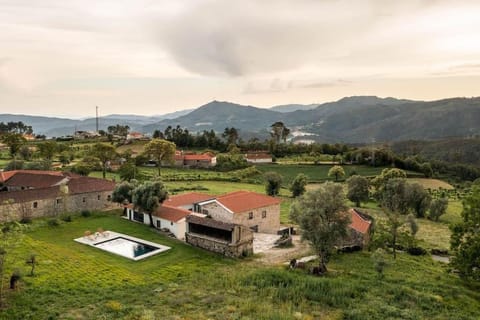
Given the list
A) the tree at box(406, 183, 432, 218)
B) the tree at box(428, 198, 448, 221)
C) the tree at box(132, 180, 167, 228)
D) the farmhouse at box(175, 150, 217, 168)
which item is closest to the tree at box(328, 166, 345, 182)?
the tree at box(406, 183, 432, 218)

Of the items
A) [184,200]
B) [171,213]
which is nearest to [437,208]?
[184,200]

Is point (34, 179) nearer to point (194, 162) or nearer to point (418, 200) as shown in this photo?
point (194, 162)

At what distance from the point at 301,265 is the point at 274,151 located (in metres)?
87.7

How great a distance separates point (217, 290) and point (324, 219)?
9659mm

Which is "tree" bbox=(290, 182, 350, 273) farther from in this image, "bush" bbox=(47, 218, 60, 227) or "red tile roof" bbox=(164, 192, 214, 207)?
"bush" bbox=(47, 218, 60, 227)

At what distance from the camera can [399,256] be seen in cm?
3353

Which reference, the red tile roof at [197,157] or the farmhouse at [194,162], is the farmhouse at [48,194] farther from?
the red tile roof at [197,157]

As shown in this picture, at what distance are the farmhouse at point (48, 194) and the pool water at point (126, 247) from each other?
9.73m

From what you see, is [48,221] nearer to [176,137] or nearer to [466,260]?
[466,260]

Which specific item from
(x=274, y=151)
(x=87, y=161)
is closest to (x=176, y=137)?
(x=274, y=151)

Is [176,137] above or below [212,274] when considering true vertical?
above

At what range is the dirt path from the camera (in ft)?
100

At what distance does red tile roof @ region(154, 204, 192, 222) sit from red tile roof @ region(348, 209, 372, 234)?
15747 mm

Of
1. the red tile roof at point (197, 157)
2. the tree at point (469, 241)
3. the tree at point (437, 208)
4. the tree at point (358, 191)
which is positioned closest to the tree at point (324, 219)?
the tree at point (469, 241)
